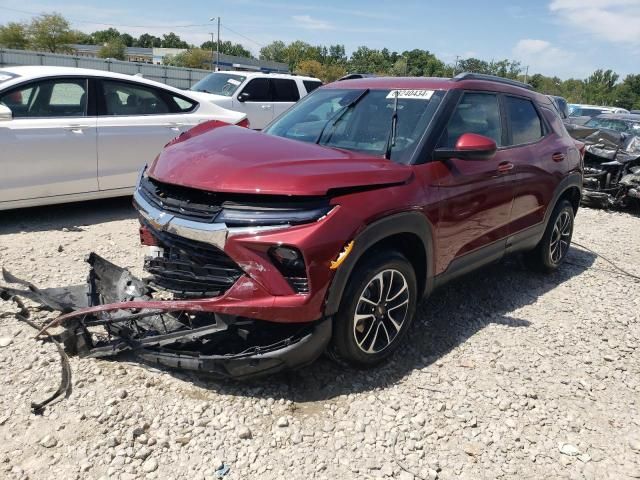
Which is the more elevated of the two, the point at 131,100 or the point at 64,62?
the point at 64,62

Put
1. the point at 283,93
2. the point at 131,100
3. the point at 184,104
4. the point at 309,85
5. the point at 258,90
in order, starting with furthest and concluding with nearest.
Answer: the point at 309,85
the point at 283,93
the point at 258,90
the point at 184,104
the point at 131,100

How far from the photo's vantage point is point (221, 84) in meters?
11.2

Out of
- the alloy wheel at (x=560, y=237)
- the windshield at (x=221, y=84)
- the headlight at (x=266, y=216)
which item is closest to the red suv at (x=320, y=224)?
the headlight at (x=266, y=216)

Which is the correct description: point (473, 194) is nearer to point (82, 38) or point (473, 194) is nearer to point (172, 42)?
point (82, 38)

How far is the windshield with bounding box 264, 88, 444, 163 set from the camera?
3.54 meters

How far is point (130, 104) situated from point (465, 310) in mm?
4417

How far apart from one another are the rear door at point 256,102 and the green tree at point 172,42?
406ft

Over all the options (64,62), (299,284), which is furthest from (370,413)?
(64,62)

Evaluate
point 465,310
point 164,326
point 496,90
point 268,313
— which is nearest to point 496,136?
point 496,90

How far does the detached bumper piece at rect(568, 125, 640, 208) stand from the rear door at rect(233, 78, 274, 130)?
6.07m

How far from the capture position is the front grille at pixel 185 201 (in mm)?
2820

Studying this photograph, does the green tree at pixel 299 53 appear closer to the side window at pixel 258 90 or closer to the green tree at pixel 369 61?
the green tree at pixel 369 61

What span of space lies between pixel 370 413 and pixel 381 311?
1.98 ft

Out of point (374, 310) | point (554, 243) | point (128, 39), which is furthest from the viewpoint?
point (128, 39)
